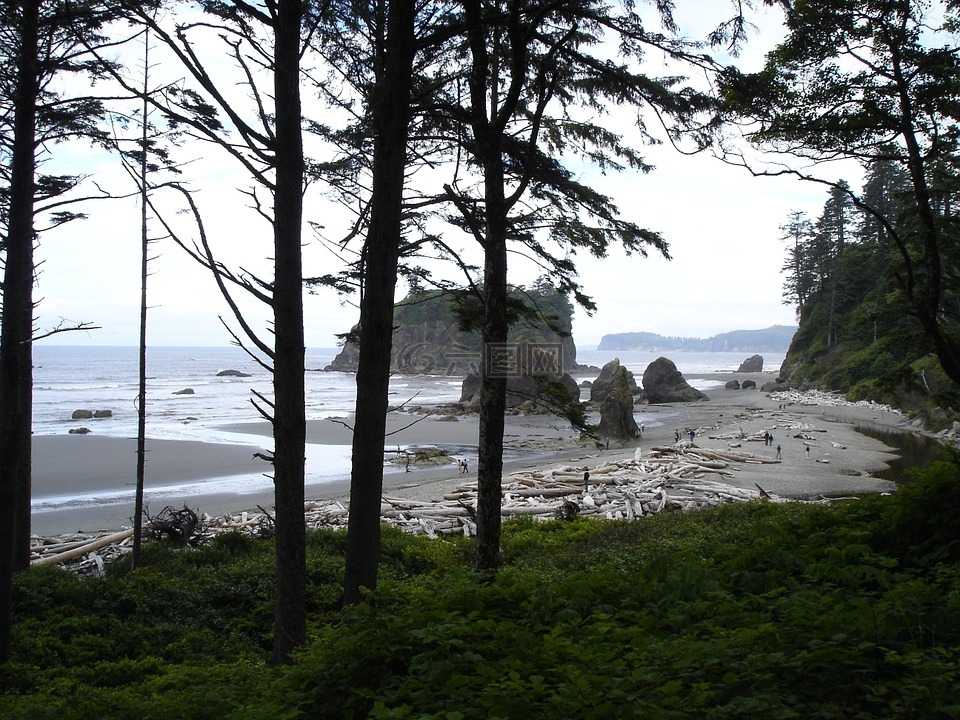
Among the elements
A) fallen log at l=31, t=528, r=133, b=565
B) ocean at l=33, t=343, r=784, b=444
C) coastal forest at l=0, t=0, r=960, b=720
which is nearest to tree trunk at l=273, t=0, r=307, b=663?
coastal forest at l=0, t=0, r=960, b=720

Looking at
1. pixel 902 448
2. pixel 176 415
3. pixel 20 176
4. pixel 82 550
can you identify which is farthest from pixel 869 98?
pixel 176 415

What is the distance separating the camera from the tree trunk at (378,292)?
234 inches

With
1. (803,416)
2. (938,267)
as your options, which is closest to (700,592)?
(938,267)

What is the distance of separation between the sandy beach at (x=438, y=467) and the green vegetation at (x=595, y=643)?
4614 mm

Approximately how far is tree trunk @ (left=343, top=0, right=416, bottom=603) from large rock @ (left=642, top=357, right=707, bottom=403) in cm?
4795

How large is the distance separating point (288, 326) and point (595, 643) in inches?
143

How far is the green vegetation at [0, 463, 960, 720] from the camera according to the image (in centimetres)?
297

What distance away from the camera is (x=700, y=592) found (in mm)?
4656

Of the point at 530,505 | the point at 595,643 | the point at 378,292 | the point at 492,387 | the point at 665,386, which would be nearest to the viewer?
the point at 595,643

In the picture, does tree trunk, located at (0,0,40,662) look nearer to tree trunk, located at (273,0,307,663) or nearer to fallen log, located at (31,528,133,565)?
tree trunk, located at (273,0,307,663)

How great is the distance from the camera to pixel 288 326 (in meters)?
5.73

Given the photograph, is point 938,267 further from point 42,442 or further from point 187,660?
point 42,442

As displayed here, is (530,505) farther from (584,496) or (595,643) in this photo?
(595,643)

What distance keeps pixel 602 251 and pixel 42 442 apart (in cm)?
2816
